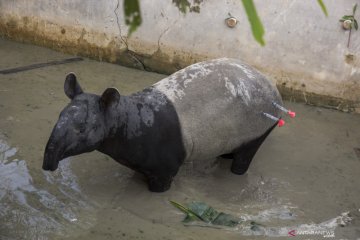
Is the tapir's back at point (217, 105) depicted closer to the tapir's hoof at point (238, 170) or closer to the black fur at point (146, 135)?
the black fur at point (146, 135)

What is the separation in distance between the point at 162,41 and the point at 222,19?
0.81 metres

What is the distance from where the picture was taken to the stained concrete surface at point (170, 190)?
3.66m

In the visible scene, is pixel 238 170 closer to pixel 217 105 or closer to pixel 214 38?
pixel 217 105

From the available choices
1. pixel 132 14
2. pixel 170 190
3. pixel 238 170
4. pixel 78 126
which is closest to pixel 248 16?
pixel 132 14

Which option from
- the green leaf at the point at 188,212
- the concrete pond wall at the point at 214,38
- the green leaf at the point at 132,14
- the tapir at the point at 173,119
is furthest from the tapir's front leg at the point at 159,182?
the green leaf at the point at 132,14

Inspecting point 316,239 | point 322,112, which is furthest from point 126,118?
point 322,112

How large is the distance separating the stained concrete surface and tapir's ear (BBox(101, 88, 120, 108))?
2.97 ft

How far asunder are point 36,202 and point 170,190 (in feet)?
3.66

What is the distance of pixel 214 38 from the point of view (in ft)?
19.3

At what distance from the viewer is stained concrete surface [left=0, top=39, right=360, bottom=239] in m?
3.66

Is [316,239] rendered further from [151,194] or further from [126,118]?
[126,118]

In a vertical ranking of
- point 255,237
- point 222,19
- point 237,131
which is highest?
point 222,19

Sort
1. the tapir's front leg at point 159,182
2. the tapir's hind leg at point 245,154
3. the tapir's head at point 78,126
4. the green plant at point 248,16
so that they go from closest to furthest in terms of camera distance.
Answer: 1. the green plant at point 248,16
2. the tapir's head at point 78,126
3. the tapir's front leg at point 159,182
4. the tapir's hind leg at point 245,154

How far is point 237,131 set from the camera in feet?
13.2
